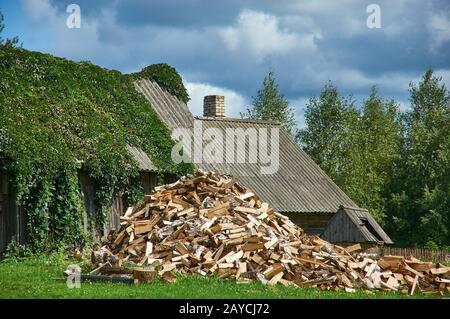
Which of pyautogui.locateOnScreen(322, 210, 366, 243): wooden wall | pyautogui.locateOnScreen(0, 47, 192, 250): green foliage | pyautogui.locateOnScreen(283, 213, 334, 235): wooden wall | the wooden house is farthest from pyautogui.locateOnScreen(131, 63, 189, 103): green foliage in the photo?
pyautogui.locateOnScreen(322, 210, 366, 243): wooden wall

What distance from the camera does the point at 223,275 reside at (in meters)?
17.8

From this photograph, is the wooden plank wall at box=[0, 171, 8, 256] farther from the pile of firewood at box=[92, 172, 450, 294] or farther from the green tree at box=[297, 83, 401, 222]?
the green tree at box=[297, 83, 401, 222]

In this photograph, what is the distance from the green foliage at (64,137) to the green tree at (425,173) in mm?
22160

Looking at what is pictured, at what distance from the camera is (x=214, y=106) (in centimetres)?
3853

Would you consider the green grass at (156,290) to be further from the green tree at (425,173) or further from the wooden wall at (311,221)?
the green tree at (425,173)

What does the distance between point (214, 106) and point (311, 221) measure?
7.41 meters

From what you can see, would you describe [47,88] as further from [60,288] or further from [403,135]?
[403,135]

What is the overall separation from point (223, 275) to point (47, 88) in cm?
1055

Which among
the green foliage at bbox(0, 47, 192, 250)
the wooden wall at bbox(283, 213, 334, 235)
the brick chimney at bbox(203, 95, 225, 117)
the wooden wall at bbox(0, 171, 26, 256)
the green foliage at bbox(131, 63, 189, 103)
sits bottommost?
the wooden wall at bbox(283, 213, 334, 235)

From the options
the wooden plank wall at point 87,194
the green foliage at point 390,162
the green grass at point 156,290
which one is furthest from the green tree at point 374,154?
the green grass at point 156,290

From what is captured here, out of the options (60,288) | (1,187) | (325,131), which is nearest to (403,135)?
(325,131)

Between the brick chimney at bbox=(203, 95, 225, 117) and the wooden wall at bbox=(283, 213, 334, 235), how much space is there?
270 inches

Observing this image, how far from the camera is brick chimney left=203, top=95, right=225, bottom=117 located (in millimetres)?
38500

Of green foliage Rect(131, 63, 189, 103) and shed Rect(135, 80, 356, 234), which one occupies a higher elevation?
green foliage Rect(131, 63, 189, 103)
